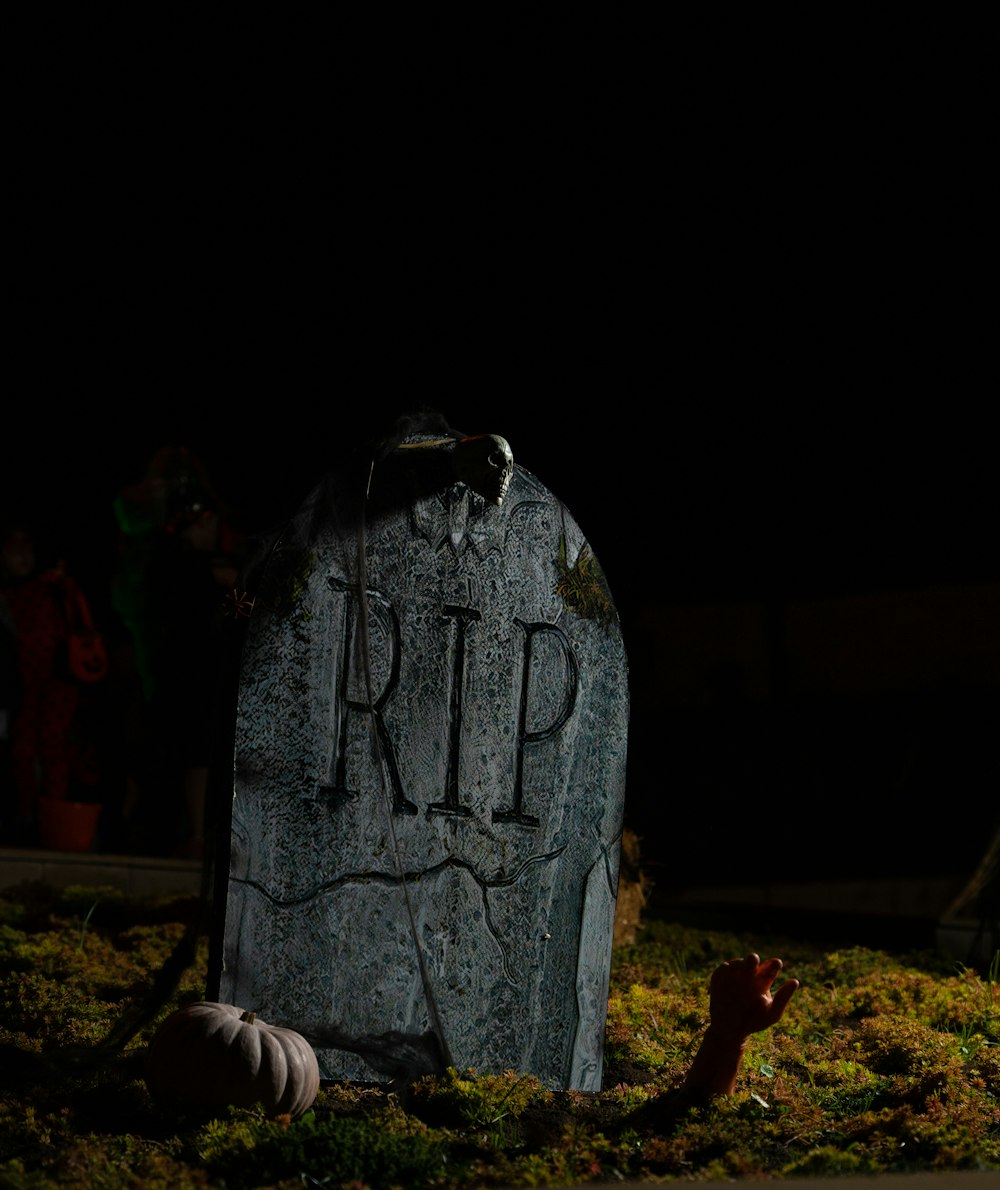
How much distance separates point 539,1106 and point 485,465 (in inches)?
74.3

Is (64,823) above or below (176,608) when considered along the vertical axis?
below

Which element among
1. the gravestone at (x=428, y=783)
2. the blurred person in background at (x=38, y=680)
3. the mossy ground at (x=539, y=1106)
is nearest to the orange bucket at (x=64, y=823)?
the blurred person in background at (x=38, y=680)

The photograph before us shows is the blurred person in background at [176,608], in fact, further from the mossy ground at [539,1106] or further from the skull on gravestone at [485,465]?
the skull on gravestone at [485,465]

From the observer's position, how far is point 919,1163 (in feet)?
12.5

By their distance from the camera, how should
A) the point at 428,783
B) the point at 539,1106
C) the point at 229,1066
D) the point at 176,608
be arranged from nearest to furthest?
the point at 229,1066 < the point at 539,1106 < the point at 428,783 < the point at 176,608

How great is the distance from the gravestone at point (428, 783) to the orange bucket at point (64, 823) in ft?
15.9

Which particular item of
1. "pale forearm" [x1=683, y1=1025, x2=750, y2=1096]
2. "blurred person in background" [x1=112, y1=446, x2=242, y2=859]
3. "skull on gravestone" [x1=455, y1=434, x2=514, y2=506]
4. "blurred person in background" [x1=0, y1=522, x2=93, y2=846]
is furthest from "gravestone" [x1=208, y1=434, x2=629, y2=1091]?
"blurred person in background" [x1=0, y1=522, x2=93, y2=846]

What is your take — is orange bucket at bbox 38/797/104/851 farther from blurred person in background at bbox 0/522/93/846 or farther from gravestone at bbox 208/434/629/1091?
gravestone at bbox 208/434/629/1091

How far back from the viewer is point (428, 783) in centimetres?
462

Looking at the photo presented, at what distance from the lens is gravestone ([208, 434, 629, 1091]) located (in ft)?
14.5

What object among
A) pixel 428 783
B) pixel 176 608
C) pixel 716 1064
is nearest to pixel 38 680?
pixel 176 608

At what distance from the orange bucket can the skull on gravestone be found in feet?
16.4

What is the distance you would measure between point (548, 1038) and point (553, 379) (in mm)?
7501

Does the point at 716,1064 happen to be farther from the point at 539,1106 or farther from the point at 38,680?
the point at 38,680
